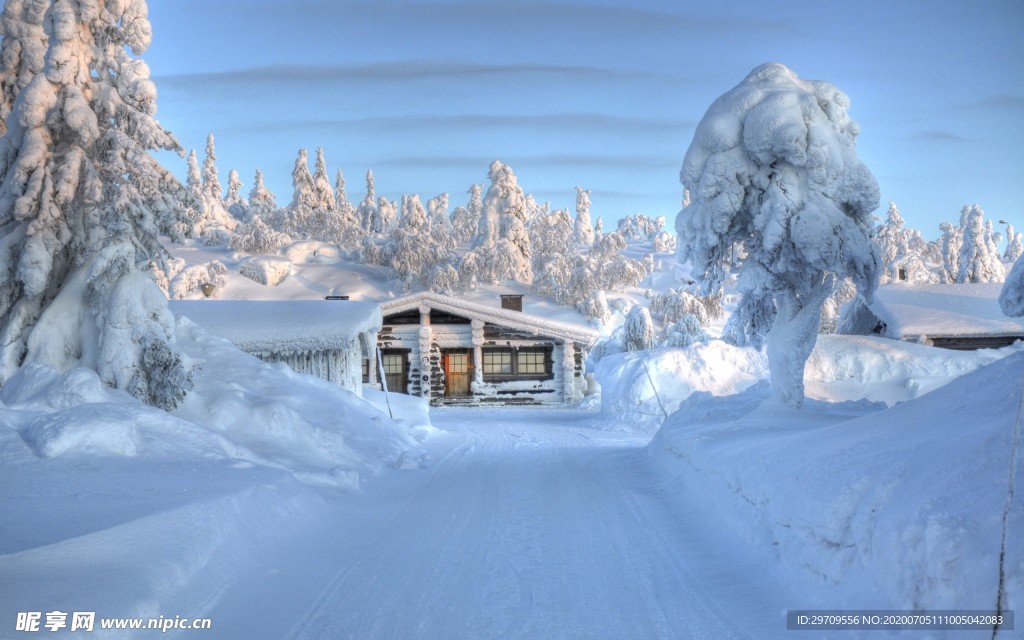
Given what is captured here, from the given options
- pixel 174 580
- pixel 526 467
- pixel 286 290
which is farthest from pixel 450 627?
pixel 286 290

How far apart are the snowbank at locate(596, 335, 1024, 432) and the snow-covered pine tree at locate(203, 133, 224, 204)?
80881mm

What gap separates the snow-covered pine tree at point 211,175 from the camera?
9506 cm

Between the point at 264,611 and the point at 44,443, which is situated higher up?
the point at 44,443

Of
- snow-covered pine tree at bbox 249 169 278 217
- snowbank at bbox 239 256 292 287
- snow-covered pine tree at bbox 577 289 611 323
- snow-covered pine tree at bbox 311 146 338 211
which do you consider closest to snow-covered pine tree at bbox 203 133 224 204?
snow-covered pine tree at bbox 249 169 278 217

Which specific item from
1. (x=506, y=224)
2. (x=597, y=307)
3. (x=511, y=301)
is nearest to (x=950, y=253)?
(x=597, y=307)

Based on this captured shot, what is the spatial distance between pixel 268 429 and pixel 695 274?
25.2ft

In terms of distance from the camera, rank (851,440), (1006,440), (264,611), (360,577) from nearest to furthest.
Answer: (1006,440), (264,611), (360,577), (851,440)

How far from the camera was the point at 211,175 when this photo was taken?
9819 cm

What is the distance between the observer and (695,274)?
44.3 feet

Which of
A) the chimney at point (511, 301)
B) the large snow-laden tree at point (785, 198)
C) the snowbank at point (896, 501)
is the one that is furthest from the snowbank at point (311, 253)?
the snowbank at point (896, 501)

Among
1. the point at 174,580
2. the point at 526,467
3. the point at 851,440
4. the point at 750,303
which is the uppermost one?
the point at 750,303

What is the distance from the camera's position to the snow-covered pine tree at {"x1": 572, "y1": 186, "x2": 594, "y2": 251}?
114 meters

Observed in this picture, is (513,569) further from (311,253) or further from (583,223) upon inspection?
(583,223)

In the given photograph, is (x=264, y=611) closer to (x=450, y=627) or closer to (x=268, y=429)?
(x=450, y=627)
